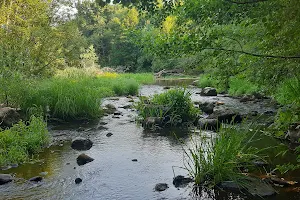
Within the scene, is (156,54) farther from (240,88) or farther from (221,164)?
(240,88)

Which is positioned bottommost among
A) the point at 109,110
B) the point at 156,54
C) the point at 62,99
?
the point at 109,110

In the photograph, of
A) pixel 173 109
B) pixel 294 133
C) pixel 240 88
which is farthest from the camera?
pixel 240 88

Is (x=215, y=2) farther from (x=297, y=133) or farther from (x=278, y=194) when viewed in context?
(x=297, y=133)

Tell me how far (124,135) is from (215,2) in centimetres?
635

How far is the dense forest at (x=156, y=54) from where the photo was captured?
3559 millimetres

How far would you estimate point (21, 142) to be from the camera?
7496mm

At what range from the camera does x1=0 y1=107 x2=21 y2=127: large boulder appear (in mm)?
9539

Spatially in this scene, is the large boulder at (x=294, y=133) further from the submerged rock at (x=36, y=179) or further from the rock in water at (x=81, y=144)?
the submerged rock at (x=36, y=179)

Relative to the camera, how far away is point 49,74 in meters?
16.7

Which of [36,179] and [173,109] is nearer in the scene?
[36,179]

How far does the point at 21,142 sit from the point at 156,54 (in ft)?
15.1

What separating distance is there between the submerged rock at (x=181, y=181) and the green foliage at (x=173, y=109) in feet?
16.7

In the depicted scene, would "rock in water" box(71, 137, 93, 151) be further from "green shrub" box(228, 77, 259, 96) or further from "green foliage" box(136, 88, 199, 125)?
"green shrub" box(228, 77, 259, 96)

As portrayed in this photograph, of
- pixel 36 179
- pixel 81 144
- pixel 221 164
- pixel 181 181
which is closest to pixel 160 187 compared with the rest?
pixel 181 181
